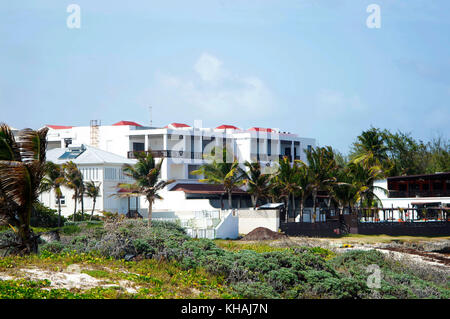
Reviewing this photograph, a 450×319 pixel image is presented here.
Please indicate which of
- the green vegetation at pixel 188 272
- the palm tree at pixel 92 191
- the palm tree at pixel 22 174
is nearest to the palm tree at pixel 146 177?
the palm tree at pixel 92 191

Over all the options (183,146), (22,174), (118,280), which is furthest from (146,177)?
(118,280)

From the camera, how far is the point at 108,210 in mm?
49906

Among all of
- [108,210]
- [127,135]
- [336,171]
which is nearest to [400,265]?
[336,171]

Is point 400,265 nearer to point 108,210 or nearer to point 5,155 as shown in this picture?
point 5,155

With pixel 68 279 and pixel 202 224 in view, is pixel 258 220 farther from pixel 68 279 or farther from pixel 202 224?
pixel 68 279

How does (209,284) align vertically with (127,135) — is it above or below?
below

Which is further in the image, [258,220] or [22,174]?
[258,220]

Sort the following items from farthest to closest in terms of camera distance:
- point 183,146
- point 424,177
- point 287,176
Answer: point 183,146, point 424,177, point 287,176

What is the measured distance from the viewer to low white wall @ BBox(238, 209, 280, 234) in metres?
43.2

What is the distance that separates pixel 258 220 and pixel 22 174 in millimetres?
27472

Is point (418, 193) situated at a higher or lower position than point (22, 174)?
lower

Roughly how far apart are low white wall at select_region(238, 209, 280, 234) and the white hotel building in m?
5.23

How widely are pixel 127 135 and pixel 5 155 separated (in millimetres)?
40905

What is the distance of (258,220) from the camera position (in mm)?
43938
